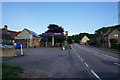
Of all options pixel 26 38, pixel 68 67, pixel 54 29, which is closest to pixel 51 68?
pixel 68 67

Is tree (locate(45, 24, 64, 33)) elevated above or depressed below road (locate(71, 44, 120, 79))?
above

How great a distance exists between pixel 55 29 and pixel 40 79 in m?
51.0

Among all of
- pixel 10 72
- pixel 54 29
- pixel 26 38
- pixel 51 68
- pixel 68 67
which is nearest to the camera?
pixel 10 72

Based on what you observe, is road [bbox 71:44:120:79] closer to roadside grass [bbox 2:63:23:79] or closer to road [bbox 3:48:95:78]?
road [bbox 3:48:95:78]

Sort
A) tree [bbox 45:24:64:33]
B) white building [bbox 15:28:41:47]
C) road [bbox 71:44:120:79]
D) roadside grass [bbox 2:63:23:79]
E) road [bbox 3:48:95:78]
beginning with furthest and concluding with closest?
tree [bbox 45:24:64:33] < white building [bbox 15:28:41:47] < road [bbox 71:44:120:79] < road [bbox 3:48:95:78] < roadside grass [bbox 2:63:23:79]

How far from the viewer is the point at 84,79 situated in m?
5.08

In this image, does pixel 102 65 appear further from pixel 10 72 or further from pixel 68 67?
pixel 10 72

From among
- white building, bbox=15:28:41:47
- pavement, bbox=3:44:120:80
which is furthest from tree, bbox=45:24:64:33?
pavement, bbox=3:44:120:80

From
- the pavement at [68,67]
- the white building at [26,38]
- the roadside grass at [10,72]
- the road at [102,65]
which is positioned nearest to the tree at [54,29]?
the white building at [26,38]

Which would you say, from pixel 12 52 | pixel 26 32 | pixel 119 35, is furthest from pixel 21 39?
pixel 119 35

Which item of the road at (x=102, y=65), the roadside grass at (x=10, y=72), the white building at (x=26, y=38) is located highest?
the white building at (x=26, y=38)

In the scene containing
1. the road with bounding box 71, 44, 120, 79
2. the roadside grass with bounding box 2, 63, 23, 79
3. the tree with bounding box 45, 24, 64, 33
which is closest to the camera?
the roadside grass with bounding box 2, 63, 23, 79

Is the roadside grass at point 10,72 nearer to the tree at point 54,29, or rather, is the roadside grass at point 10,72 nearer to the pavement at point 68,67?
the pavement at point 68,67

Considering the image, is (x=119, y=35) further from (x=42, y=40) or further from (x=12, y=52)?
(x=12, y=52)
